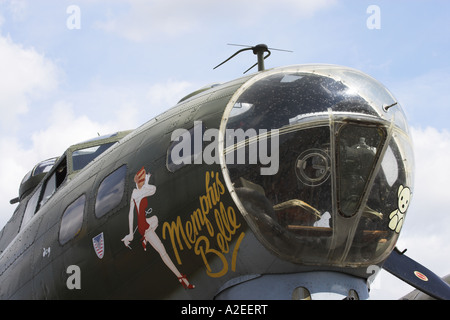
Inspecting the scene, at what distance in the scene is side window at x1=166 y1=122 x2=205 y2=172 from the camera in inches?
261

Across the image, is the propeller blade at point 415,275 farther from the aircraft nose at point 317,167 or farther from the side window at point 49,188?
the side window at point 49,188

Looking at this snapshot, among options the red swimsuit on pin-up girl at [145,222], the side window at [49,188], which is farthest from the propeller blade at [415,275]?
the side window at [49,188]

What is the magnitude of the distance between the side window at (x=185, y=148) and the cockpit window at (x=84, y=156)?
345 centimetres

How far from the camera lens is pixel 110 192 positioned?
24.6 feet

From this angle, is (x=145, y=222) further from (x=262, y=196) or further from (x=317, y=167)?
(x=317, y=167)

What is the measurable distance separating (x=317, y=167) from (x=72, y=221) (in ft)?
11.3

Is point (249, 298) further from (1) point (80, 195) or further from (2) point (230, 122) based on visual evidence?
(1) point (80, 195)

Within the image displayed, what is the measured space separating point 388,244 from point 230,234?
1749 millimetres

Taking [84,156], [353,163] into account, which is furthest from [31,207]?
[353,163]

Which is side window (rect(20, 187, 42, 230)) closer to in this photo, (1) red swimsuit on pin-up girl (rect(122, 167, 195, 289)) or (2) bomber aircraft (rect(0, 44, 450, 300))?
(2) bomber aircraft (rect(0, 44, 450, 300))

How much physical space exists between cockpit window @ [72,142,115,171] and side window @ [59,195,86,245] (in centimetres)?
179

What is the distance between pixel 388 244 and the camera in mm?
6703

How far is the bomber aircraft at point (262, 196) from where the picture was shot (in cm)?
615
